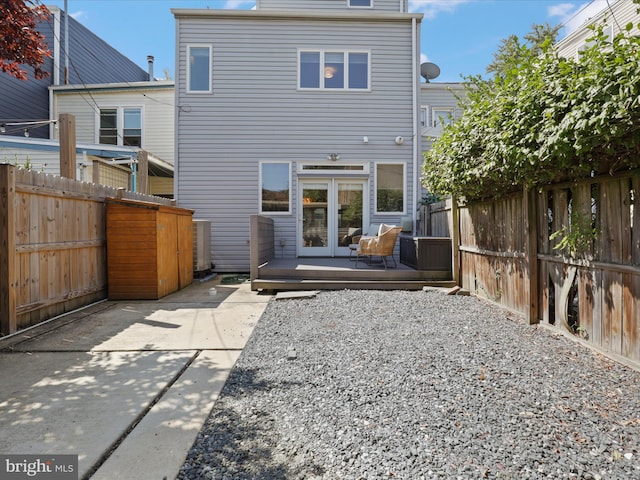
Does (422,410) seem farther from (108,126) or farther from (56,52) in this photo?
(56,52)

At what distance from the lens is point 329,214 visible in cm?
859

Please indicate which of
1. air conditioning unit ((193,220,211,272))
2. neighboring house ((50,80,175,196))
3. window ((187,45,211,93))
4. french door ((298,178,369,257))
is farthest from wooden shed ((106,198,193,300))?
neighboring house ((50,80,175,196))

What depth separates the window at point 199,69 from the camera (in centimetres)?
855

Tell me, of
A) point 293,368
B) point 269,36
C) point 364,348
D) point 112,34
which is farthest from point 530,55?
point 112,34

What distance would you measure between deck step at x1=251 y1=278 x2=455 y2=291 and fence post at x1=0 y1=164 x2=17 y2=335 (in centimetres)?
310

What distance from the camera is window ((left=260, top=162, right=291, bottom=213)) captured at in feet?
28.2

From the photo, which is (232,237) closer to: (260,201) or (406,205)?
(260,201)

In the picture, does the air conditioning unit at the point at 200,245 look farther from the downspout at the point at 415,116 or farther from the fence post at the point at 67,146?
the downspout at the point at 415,116

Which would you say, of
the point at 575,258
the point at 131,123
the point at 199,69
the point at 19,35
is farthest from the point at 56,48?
the point at 575,258

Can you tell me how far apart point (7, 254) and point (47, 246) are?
0.65 metres

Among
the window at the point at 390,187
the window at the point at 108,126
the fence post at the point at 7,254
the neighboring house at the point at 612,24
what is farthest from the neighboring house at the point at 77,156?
the neighboring house at the point at 612,24

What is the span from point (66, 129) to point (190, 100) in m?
3.78

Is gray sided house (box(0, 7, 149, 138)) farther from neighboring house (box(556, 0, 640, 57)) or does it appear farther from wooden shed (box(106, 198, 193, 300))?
neighboring house (box(556, 0, 640, 57))

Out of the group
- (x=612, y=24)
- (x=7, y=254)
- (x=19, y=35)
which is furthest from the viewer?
(x=612, y=24)
